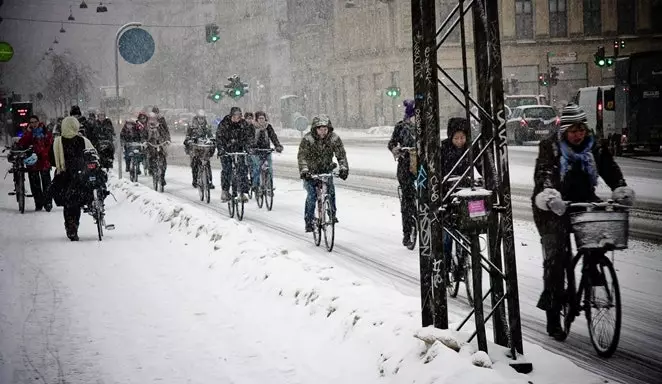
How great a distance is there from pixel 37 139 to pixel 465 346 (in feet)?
48.3

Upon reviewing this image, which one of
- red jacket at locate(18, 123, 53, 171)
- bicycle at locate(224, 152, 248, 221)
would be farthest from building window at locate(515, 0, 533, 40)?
bicycle at locate(224, 152, 248, 221)

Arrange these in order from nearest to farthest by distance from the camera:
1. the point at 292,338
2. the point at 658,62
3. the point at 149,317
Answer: the point at 292,338 → the point at 149,317 → the point at 658,62

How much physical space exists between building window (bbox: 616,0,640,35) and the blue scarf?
5606 centimetres

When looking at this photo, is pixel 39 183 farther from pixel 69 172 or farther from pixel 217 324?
pixel 217 324

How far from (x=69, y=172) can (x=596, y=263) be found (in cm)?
946

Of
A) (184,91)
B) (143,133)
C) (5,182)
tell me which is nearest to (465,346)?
(143,133)

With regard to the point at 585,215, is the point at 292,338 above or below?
below

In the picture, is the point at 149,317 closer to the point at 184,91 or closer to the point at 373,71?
the point at 373,71

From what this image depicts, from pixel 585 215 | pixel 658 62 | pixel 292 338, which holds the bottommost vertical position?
pixel 292 338

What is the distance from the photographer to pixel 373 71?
201ft

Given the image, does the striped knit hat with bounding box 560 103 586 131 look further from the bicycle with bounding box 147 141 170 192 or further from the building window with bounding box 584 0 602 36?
the building window with bounding box 584 0 602 36

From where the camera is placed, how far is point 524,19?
58.4m

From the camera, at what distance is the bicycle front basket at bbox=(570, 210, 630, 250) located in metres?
5.97

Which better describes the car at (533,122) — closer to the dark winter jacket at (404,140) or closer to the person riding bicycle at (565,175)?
the dark winter jacket at (404,140)
